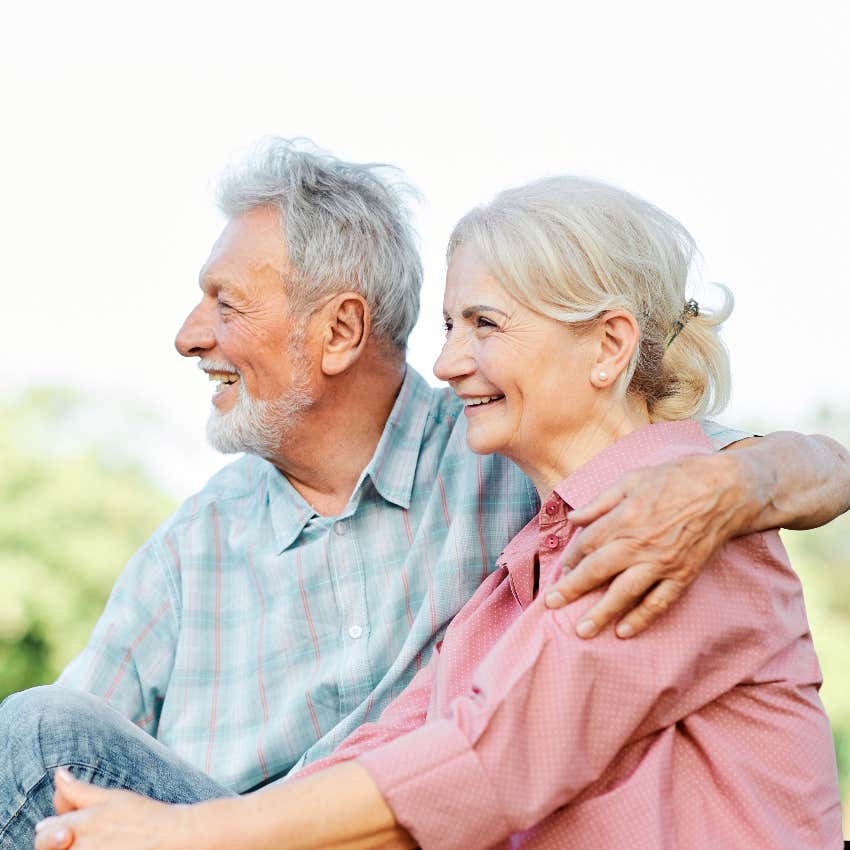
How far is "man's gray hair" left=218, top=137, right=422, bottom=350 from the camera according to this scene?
262cm

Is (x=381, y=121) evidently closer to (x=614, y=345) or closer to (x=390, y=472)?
(x=390, y=472)

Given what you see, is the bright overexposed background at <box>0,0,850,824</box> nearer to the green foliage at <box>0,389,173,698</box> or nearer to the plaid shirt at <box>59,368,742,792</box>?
the green foliage at <box>0,389,173,698</box>

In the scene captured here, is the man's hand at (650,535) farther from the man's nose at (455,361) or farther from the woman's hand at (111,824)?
the woman's hand at (111,824)

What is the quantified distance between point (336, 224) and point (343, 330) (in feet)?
0.81

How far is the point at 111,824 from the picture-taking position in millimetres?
1490

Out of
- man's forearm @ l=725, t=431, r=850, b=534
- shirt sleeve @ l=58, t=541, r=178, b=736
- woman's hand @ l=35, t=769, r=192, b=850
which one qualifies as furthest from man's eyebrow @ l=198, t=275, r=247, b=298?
woman's hand @ l=35, t=769, r=192, b=850

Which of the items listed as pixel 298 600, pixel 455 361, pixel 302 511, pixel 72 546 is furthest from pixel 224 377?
pixel 72 546

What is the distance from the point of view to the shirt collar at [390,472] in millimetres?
2482

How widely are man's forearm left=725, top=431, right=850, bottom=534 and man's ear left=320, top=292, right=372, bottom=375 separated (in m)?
0.94

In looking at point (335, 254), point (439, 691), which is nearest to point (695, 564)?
point (439, 691)

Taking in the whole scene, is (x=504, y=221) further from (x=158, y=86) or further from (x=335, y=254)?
(x=158, y=86)

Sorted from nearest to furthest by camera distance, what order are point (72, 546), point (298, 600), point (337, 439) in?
1. point (298, 600)
2. point (337, 439)
3. point (72, 546)

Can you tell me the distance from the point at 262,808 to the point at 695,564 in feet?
2.08

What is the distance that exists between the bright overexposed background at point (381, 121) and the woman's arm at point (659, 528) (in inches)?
288
